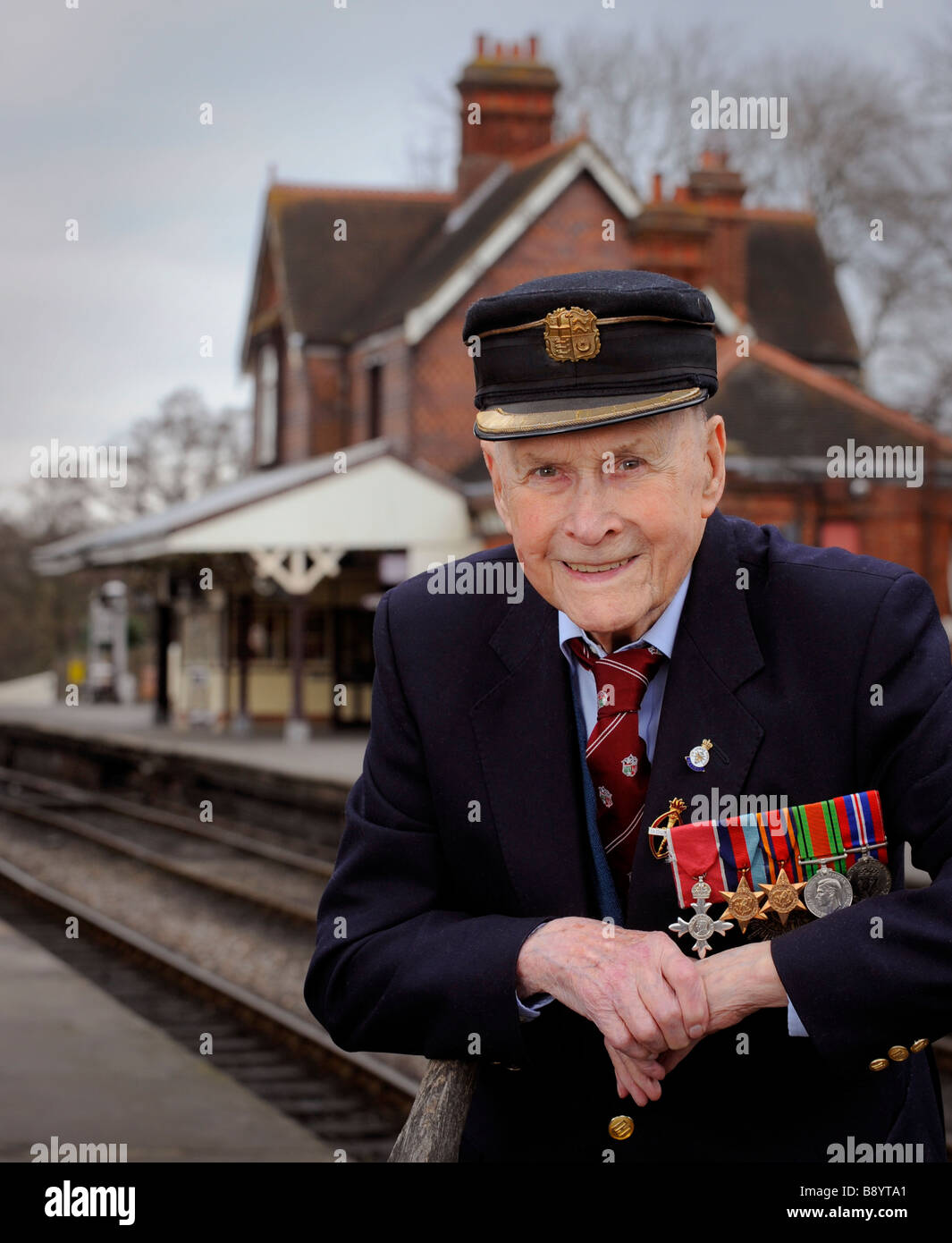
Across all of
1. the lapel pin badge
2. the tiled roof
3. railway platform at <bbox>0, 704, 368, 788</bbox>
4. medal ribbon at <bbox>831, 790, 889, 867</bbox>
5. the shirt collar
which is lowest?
railway platform at <bbox>0, 704, 368, 788</bbox>

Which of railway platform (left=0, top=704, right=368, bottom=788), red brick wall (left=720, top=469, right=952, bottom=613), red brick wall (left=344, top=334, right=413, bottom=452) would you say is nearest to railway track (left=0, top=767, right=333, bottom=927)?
railway platform (left=0, top=704, right=368, bottom=788)

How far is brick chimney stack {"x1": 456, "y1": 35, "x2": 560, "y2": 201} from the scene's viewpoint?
28.3 m

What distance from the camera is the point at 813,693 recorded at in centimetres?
197

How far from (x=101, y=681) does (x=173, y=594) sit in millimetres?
12832

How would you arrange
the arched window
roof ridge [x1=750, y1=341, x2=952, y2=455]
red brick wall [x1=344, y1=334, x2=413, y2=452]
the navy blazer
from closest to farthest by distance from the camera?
the navy blazer
roof ridge [x1=750, y1=341, x2=952, y2=455]
red brick wall [x1=344, y1=334, x2=413, y2=452]
the arched window

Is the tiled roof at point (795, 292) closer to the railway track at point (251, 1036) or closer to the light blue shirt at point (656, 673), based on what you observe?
the railway track at point (251, 1036)

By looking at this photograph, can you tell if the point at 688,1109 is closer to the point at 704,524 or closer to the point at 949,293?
the point at 704,524

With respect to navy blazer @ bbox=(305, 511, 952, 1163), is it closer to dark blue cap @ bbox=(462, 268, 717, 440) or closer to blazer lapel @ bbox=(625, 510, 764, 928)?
blazer lapel @ bbox=(625, 510, 764, 928)

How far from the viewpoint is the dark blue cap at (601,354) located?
1.88 m

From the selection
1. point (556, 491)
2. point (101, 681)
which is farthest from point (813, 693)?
point (101, 681)

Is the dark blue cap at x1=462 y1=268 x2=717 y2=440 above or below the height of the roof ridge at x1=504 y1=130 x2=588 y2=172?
below

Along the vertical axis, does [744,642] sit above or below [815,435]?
below

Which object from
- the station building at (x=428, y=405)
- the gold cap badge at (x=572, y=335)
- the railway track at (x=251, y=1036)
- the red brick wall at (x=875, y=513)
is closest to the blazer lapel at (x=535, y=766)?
the gold cap badge at (x=572, y=335)

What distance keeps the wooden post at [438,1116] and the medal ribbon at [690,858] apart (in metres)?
0.32
